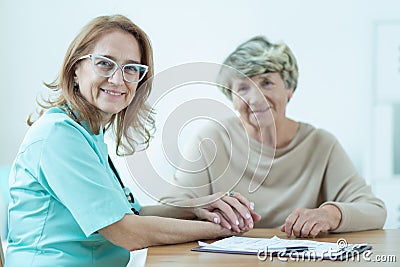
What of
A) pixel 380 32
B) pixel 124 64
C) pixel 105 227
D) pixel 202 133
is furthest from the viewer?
pixel 380 32

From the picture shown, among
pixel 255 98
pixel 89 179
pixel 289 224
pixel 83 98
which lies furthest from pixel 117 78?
pixel 255 98

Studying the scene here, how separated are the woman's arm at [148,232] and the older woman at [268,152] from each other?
1.24 feet

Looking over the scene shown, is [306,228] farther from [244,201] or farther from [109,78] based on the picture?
[109,78]

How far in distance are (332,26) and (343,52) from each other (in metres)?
0.16

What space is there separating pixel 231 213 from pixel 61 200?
42 cm

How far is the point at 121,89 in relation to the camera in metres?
1.67

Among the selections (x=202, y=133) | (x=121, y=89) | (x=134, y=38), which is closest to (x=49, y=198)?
(x=121, y=89)

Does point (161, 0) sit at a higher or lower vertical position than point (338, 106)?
higher

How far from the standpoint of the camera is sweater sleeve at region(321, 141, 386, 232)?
1.75 m

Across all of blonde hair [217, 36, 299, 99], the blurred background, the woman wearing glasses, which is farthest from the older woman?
the blurred background

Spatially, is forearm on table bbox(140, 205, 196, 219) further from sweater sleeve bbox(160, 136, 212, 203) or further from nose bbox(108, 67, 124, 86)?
nose bbox(108, 67, 124, 86)

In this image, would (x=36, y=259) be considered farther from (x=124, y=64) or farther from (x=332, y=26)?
(x=332, y=26)

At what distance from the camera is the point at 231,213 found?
164 cm

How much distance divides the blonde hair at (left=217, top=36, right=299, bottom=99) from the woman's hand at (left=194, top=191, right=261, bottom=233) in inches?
20.6
